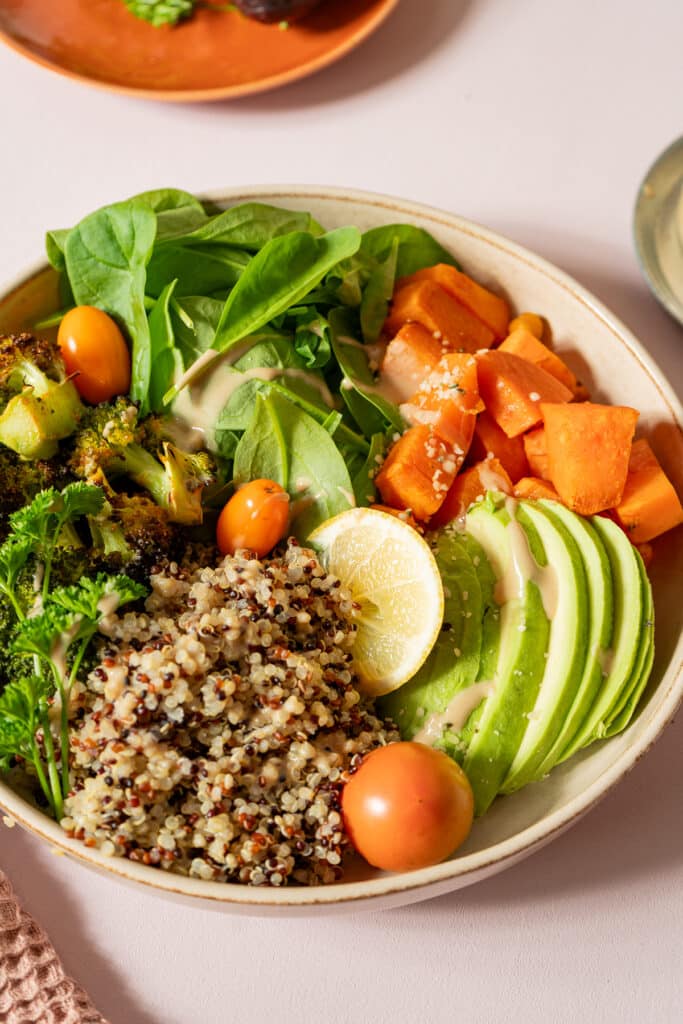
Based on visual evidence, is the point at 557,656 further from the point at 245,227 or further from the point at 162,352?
the point at 245,227

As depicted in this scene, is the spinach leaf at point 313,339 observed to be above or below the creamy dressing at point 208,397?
above

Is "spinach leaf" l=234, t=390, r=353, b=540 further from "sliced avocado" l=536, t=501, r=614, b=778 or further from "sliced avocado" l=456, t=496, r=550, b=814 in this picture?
"sliced avocado" l=536, t=501, r=614, b=778

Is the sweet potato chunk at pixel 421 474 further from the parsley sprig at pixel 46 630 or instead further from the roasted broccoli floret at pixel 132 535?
the parsley sprig at pixel 46 630

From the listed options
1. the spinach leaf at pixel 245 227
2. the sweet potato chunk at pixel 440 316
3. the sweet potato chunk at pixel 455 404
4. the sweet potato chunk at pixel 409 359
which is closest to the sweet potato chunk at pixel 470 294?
the sweet potato chunk at pixel 440 316

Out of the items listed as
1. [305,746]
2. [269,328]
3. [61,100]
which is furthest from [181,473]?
[61,100]

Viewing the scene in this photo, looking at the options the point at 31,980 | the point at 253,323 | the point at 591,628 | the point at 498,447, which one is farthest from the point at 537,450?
the point at 31,980

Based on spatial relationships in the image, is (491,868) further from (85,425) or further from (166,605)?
(85,425)
